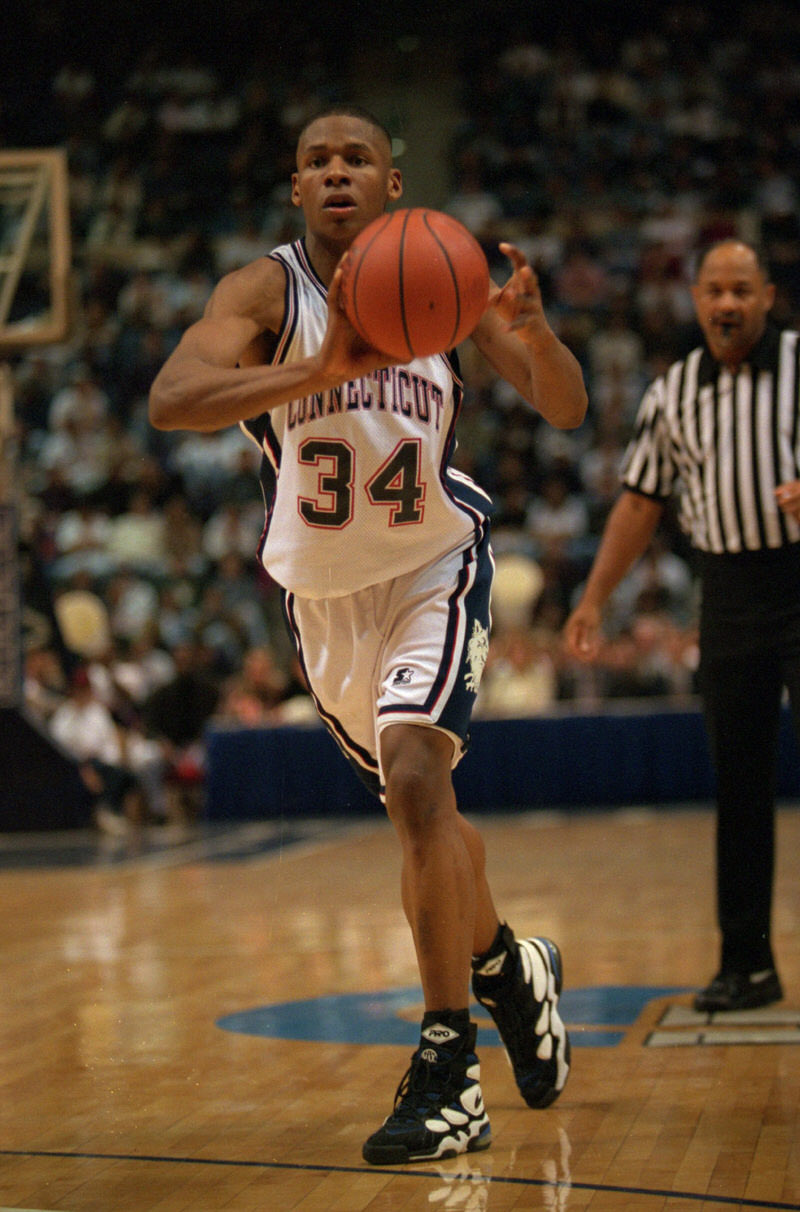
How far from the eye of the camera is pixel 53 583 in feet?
41.2

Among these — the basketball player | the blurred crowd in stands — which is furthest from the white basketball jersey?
the blurred crowd in stands

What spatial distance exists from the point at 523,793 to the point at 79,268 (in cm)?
564

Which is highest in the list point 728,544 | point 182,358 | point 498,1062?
point 182,358

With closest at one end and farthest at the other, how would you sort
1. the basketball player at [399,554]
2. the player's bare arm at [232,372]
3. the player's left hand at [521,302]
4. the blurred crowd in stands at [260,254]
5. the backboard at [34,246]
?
the player's bare arm at [232,372] < the player's left hand at [521,302] < the basketball player at [399,554] < the backboard at [34,246] < the blurred crowd in stands at [260,254]

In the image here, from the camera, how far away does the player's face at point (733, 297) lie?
403cm

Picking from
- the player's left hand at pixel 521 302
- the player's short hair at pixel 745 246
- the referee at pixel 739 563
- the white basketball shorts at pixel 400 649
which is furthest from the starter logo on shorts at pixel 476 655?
the player's short hair at pixel 745 246

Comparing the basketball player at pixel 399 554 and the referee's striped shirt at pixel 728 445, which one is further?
the referee's striped shirt at pixel 728 445

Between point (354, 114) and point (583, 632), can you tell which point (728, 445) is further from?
point (354, 114)

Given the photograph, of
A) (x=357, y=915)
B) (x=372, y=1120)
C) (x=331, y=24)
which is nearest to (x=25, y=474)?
(x=331, y=24)

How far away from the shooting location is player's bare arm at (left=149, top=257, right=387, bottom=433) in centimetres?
246

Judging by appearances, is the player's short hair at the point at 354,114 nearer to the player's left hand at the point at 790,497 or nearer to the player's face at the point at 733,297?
the player's left hand at the point at 790,497

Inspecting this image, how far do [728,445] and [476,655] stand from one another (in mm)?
1450

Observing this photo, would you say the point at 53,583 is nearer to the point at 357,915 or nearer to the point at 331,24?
the point at 331,24

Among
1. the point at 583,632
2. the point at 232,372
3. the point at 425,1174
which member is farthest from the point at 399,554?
the point at 583,632
